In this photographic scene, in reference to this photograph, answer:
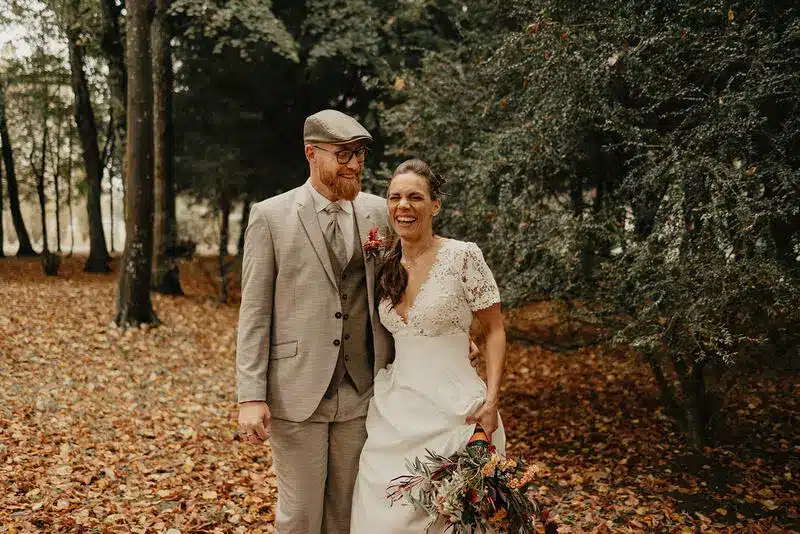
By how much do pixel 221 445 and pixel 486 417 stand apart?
4144 mm

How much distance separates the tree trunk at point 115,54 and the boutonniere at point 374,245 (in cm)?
1290

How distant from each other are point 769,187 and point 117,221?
58428mm

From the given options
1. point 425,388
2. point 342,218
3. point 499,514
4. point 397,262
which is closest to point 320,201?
point 342,218

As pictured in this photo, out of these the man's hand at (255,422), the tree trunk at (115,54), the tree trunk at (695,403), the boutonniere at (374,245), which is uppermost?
the tree trunk at (115,54)

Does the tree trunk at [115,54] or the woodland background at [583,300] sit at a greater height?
the tree trunk at [115,54]

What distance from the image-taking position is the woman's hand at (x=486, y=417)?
2621 mm

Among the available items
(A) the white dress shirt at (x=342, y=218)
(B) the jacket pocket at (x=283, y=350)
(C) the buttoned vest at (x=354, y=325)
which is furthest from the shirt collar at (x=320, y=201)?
(B) the jacket pocket at (x=283, y=350)

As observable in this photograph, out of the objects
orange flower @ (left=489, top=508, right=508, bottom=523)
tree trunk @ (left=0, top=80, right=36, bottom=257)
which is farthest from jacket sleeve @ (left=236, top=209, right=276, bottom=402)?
tree trunk @ (left=0, top=80, right=36, bottom=257)

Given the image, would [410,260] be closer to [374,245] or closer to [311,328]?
[374,245]

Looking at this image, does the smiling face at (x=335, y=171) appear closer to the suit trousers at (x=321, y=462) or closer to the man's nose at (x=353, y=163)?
the man's nose at (x=353, y=163)

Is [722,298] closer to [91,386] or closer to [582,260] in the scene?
[582,260]

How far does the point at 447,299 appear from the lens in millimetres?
2754

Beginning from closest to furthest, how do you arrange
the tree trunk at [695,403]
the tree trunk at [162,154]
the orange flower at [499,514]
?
the orange flower at [499,514]
the tree trunk at [695,403]
the tree trunk at [162,154]

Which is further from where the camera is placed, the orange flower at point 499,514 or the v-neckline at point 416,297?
the v-neckline at point 416,297
